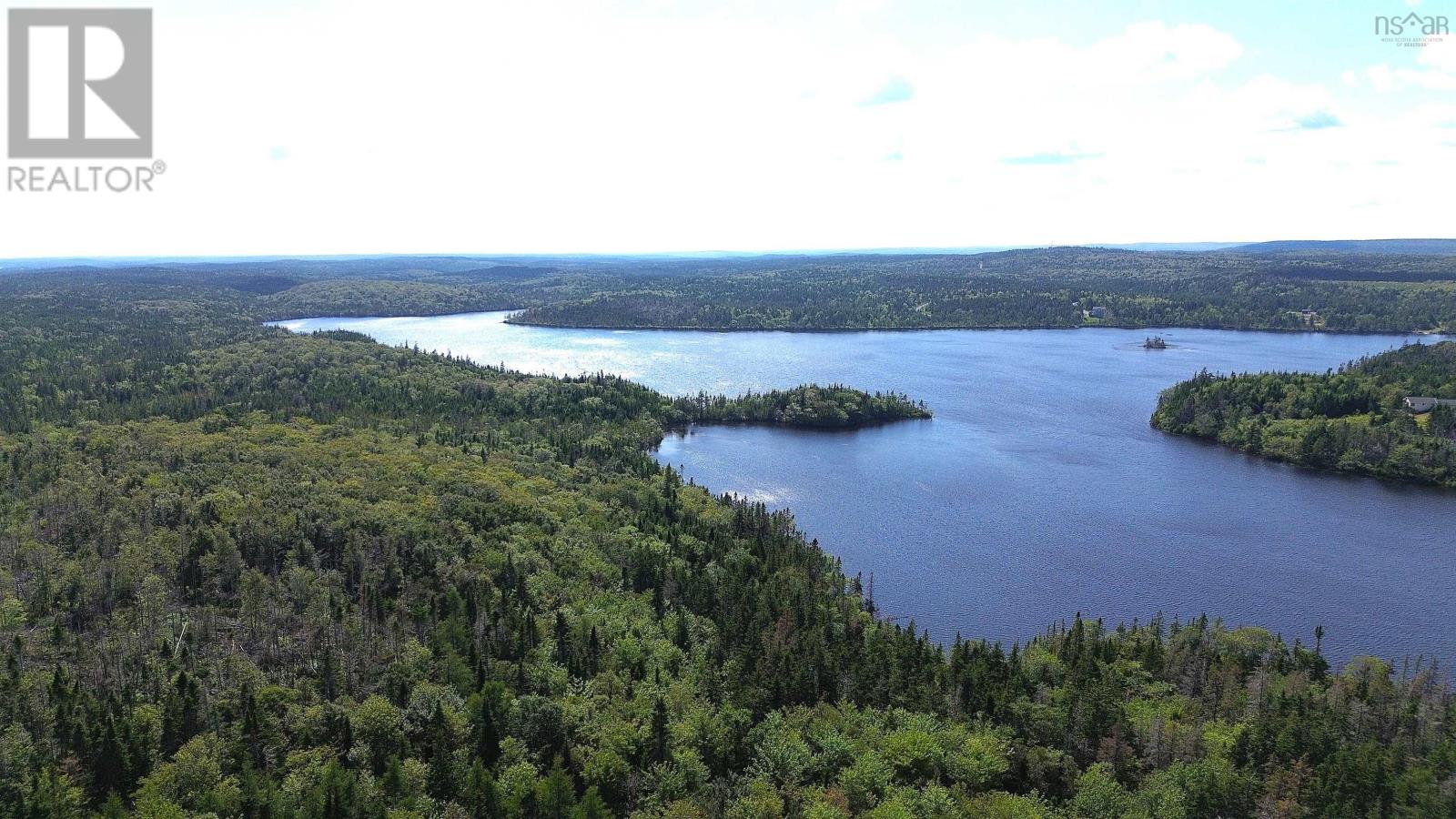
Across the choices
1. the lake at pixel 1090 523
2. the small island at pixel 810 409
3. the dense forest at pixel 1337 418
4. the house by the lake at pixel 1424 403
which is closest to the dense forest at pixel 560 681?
the lake at pixel 1090 523

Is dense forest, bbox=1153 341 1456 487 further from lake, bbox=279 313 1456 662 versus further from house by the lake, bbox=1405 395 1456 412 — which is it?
lake, bbox=279 313 1456 662

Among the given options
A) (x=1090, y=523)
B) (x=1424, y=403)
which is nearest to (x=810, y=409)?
(x=1090, y=523)

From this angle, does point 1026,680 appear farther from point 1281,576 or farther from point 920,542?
point 1281,576

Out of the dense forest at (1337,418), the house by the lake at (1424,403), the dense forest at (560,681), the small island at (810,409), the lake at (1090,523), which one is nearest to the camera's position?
the dense forest at (560,681)

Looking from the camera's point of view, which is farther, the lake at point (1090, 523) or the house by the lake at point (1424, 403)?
the house by the lake at point (1424, 403)

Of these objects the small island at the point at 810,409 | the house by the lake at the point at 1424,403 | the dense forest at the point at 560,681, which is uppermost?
the house by the lake at the point at 1424,403

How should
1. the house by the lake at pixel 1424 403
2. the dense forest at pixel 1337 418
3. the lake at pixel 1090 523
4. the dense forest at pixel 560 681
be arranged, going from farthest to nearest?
the house by the lake at pixel 1424 403, the dense forest at pixel 1337 418, the lake at pixel 1090 523, the dense forest at pixel 560 681

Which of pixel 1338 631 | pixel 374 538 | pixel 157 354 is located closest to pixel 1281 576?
pixel 1338 631

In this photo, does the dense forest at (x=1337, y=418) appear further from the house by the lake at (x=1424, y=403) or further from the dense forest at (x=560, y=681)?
the dense forest at (x=560, y=681)
